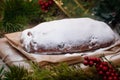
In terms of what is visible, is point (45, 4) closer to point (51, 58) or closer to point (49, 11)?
point (49, 11)

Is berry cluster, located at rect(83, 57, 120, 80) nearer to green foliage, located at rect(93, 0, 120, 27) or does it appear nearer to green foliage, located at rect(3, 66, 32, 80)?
green foliage, located at rect(3, 66, 32, 80)

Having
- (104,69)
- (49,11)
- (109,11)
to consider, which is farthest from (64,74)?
(49,11)

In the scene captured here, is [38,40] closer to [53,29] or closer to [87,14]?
[53,29]

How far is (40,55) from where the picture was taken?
1202 mm

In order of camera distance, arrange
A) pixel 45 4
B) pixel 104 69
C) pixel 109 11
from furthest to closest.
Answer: pixel 45 4, pixel 109 11, pixel 104 69

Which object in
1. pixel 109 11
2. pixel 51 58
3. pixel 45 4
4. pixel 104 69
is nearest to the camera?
pixel 104 69

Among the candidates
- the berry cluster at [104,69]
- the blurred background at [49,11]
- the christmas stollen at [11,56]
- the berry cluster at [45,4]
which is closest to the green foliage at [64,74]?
the berry cluster at [104,69]

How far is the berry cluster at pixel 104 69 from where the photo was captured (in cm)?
98

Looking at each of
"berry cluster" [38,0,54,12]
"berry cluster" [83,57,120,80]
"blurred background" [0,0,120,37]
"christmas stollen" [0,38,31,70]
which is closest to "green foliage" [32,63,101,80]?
"berry cluster" [83,57,120,80]

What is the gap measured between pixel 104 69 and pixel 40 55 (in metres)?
0.28

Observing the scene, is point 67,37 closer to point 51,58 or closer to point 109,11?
point 51,58

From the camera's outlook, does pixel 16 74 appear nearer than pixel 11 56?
Yes

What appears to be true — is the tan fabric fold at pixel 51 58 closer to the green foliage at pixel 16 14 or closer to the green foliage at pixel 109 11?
the green foliage at pixel 16 14

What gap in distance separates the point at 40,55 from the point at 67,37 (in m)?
0.11
